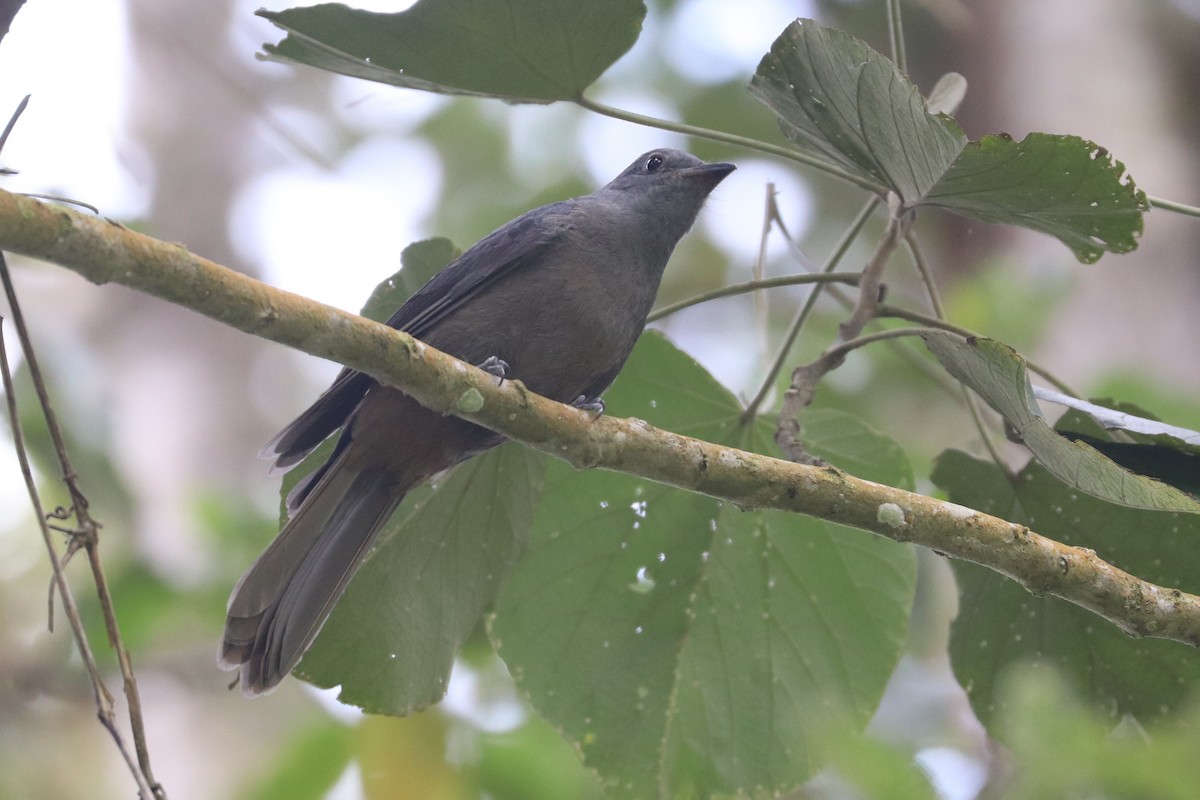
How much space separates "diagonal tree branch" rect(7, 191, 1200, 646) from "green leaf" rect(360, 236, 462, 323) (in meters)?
0.93

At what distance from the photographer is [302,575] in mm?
3055

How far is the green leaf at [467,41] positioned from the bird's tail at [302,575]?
107 cm

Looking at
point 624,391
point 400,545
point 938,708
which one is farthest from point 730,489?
point 938,708

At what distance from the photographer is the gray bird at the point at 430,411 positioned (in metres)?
3.03

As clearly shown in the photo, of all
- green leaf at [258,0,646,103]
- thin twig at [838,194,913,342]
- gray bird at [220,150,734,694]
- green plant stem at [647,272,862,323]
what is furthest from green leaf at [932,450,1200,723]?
green leaf at [258,0,646,103]

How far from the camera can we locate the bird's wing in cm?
315

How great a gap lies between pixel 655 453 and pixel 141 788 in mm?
1217

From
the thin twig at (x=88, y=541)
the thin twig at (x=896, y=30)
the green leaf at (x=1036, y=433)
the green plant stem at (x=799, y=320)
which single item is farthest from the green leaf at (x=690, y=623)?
the thin twig at (x=88, y=541)

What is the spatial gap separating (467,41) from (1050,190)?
4.60 feet

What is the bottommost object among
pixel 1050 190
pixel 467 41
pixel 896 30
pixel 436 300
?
pixel 1050 190

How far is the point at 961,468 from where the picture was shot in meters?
3.13

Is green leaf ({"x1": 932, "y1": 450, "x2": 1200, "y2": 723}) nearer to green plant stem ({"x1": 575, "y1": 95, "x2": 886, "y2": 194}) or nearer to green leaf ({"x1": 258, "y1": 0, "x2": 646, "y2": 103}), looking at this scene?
green plant stem ({"x1": 575, "y1": 95, "x2": 886, "y2": 194})

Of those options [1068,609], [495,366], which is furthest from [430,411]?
[1068,609]

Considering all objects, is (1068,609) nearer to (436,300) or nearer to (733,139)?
(733,139)
